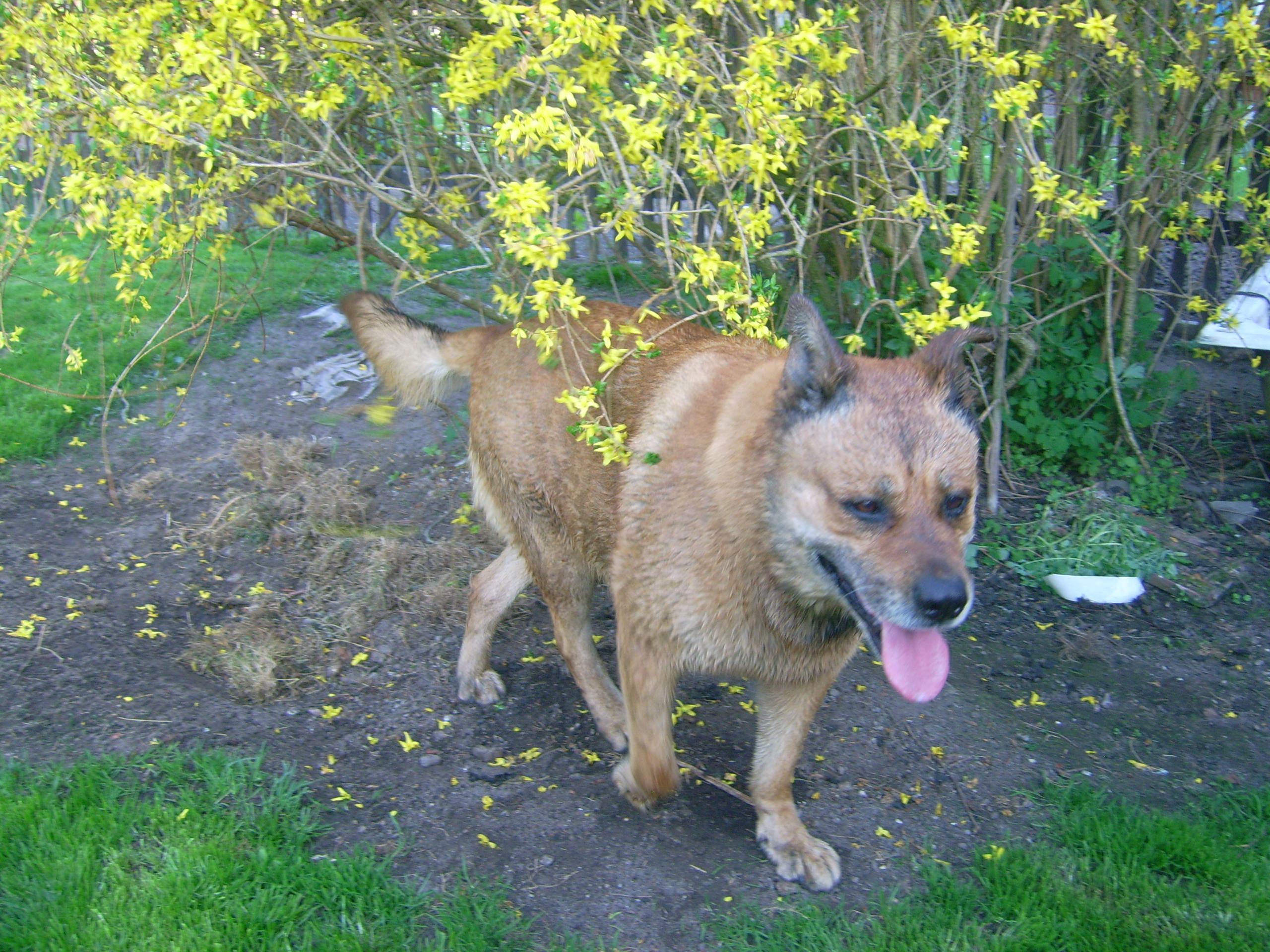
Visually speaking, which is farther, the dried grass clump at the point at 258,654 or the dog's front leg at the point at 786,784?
the dried grass clump at the point at 258,654

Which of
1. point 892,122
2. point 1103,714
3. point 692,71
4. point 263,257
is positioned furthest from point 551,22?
point 263,257

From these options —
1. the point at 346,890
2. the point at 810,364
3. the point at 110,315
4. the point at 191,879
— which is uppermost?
the point at 810,364

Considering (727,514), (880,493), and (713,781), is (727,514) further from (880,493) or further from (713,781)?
(713,781)

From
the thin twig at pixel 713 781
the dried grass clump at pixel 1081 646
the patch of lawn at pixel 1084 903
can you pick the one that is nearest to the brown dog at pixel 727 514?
A: the thin twig at pixel 713 781

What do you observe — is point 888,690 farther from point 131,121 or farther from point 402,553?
point 131,121

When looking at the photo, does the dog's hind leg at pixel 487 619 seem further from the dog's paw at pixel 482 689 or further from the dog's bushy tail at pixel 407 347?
the dog's bushy tail at pixel 407 347

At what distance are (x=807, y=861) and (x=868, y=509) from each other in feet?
4.17

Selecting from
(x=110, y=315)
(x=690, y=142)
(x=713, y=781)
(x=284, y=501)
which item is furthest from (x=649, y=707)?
(x=110, y=315)

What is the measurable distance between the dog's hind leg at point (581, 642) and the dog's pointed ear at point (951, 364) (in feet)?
4.91

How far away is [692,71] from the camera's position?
120 inches

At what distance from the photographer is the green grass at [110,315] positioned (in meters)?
5.47

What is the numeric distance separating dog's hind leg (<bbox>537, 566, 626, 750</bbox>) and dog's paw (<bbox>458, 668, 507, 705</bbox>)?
1.11 ft

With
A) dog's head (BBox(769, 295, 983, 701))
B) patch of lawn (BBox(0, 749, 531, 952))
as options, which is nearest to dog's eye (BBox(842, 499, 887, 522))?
A: dog's head (BBox(769, 295, 983, 701))

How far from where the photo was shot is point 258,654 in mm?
3799
